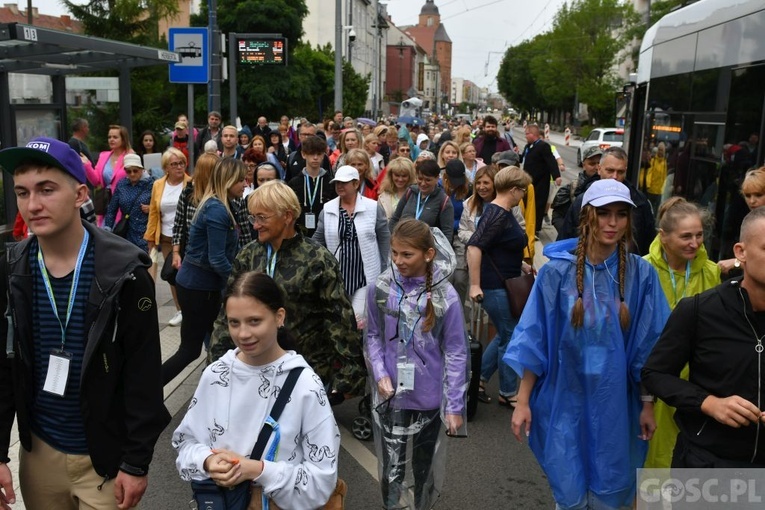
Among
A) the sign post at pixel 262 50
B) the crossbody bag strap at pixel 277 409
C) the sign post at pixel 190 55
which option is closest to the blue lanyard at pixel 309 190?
the crossbody bag strap at pixel 277 409

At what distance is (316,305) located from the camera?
14.3 feet

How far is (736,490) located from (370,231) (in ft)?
11.7

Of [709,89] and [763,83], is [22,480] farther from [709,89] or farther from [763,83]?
[709,89]

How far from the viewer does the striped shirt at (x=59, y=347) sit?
2.65 metres

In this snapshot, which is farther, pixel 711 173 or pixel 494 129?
pixel 494 129

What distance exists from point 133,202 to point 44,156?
5.56 metres

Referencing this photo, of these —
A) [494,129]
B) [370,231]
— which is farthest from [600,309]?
[494,129]

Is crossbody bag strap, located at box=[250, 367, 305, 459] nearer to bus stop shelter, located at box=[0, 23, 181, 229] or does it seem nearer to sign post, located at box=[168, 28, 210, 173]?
bus stop shelter, located at box=[0, 23, 181, 229]

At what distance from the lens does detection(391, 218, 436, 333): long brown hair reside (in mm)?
3916

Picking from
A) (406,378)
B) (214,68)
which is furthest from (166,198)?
(214,68)

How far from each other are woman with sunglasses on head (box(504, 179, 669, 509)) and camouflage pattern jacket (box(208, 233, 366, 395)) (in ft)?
3.73

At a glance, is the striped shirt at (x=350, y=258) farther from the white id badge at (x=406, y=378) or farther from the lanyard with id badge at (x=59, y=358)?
the lanyard with id badge at (x=59, y=358)

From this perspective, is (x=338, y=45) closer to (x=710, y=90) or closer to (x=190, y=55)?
(x=190, y=55)

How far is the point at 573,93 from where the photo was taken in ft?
235
